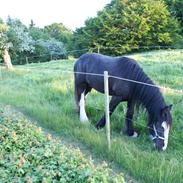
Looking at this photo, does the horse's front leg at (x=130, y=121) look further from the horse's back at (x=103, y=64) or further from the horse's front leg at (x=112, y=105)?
the horse's back at (x=103, y=64)

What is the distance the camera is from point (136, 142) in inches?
211

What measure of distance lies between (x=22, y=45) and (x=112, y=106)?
13937 millimetres

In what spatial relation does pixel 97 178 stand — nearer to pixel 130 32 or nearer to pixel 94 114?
pixel 94 114

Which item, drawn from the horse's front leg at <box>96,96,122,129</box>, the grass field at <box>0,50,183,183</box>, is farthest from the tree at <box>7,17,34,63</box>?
the horse's front leg at <box>96,96,122,129</box>

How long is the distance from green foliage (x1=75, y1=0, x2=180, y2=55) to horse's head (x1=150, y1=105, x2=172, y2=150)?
24.3 meters

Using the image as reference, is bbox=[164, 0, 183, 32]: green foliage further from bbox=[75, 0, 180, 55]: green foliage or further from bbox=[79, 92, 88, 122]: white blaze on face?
bbox=[79, 92, 88, 122]: white blaze on face

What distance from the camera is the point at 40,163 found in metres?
3.47

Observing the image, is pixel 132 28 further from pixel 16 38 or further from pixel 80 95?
pixel 80 95

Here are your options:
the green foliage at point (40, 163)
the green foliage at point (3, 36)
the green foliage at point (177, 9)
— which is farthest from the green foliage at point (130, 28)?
the green foliage at point (40, 163)

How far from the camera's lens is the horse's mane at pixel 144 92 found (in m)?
5.13

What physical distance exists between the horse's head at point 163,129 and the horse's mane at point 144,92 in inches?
6.8

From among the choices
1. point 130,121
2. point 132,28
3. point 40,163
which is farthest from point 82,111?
point 132,28

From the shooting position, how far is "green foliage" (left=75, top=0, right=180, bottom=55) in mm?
29969

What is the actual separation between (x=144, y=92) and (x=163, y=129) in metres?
0.79
